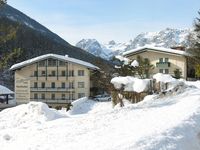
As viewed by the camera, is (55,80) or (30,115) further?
(55,80)

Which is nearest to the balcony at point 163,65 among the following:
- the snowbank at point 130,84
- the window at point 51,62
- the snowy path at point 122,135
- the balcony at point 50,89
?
the balcony at point 50,89

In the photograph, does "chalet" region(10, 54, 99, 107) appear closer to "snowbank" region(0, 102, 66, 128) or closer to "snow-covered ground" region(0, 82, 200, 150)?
"snowbank" region(0, 102, 66, 128)

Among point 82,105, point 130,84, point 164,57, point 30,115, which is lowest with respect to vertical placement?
point 82,105

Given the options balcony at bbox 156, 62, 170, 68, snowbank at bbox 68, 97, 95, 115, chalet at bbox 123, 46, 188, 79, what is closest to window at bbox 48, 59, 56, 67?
snowbank at bbox 68, 97, 95, 115

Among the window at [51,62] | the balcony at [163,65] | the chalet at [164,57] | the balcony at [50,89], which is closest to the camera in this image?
the chalet at [164,57]

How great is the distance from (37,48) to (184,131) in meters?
138

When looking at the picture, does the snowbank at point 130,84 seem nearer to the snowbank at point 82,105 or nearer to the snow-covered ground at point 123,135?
the snowbank at point 82,105

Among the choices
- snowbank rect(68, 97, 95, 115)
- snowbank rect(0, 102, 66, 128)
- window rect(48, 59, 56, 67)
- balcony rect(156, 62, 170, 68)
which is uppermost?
window rect(48, 59, 56, 67)

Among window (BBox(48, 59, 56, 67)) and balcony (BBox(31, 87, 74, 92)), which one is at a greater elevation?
window (BBox(48, 59, 56, 67))

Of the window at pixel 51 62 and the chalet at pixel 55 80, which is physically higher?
the window at pixel 51 62

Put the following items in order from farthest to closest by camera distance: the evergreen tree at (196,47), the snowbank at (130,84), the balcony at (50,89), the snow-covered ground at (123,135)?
the balcony at (50,89), the evergreen tree at (196,47), the snowbank at (130,84), the snow-covered ground at (123,135)

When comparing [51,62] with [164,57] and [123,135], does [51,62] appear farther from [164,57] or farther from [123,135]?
[123,135]

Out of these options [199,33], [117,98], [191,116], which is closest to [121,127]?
[191,116]

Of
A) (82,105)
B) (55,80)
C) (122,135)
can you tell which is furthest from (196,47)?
(122,135)
